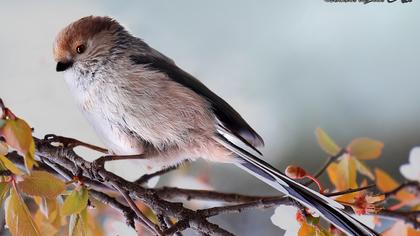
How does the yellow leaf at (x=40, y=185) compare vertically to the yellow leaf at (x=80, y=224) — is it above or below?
above

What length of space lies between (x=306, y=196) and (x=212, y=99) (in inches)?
7.0

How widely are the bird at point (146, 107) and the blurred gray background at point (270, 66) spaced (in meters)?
0.05

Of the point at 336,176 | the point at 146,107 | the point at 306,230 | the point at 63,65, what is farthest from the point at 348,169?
the point at 63,65

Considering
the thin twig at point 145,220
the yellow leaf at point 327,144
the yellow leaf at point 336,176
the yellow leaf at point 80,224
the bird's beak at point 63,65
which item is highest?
→ the bird's beak at point 63,65

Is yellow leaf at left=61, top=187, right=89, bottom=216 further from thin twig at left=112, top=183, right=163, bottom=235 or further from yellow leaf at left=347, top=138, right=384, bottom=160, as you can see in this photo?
yellow leaf at left=347, top=138, right=384, bottom=160

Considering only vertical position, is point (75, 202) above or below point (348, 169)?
below

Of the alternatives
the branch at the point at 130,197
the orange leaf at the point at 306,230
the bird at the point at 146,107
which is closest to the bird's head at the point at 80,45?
the bird at the point at 146,107

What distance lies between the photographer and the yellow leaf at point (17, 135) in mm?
442

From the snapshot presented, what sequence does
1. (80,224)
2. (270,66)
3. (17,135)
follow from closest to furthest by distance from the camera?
1. (17,135)
2. (80,224)
3. (270,66)

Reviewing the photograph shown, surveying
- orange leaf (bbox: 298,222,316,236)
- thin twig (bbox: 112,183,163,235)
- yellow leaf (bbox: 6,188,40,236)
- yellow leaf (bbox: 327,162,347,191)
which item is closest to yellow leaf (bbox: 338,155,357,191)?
yellow leaf (bbox: 327,162,347,191)

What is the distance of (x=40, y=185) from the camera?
1.70ft

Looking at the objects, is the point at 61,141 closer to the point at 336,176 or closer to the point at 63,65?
the point at 63,65

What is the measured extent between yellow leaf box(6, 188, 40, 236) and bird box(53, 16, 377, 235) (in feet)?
0.45

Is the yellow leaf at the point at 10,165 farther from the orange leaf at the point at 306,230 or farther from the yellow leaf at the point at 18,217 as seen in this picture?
the orange leaf at the point at 306,230
